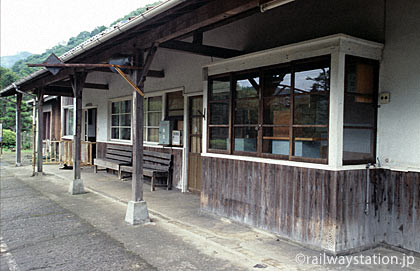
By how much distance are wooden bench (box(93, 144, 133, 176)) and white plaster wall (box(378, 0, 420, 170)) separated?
6.90m

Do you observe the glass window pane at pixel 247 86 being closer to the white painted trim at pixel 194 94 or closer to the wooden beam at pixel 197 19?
the wooden beam at pixel 197 19

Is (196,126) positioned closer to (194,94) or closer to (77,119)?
(194,94)

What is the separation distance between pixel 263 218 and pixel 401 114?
7.02 ft

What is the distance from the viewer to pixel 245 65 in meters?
5.05

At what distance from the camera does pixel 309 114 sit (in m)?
4.16

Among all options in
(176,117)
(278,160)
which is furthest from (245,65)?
(176,117)

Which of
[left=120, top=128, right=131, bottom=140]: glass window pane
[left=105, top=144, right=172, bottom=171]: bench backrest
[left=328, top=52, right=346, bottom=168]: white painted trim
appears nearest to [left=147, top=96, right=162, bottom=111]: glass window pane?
[left=105, top=144, right=172, bottom=171]: bench backrest

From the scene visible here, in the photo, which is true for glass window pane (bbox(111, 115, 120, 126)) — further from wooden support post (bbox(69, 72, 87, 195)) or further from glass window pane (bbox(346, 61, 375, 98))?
glass window pane (bbox(346, 61, 375, 98))

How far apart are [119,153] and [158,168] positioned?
2546 millimetres

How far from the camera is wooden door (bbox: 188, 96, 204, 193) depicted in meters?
7.37

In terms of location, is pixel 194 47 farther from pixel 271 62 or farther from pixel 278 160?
pixel 278 160

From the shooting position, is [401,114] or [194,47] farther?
[194,47]

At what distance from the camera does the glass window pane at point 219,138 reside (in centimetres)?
541

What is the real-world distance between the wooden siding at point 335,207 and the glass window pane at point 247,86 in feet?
3.43
